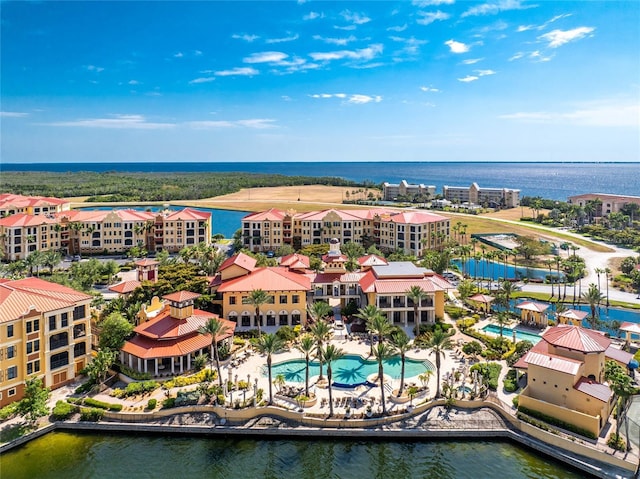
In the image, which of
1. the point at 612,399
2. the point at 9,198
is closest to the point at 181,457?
the point at 612,399

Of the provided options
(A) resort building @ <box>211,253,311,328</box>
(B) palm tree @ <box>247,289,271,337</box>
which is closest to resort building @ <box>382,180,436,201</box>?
(A) resort building @ <box>211,253,311,328</box>

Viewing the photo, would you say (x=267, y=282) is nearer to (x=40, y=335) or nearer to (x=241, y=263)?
(x=241, y=263)

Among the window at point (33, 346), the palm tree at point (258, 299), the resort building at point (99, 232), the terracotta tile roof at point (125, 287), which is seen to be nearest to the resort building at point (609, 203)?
the resort building at point (99, 232)

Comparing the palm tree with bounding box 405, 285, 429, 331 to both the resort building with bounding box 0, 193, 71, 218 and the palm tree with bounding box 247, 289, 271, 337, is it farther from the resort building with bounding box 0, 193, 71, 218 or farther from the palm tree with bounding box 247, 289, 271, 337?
the resort building with bounding box 0, 193, 71, 218

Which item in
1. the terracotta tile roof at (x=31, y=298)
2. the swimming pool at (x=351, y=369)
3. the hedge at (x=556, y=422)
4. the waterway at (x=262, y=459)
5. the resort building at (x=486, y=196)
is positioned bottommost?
the waterway at (x=262, y=459)

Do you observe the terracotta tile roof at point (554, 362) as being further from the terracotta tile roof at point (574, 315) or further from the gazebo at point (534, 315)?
the gazebo at point (534, 315)

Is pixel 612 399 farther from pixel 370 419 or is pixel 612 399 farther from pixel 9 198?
pixel 9 198
